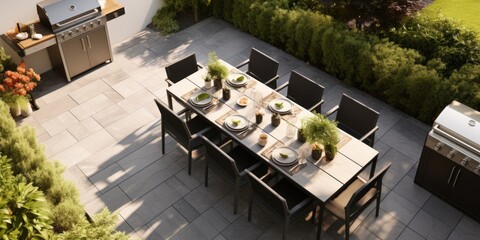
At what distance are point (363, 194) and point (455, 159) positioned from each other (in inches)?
56.2

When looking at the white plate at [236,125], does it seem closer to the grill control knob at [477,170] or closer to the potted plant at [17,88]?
the grill control knob at [477,170]

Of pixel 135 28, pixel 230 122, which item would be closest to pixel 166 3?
pixel 135 28

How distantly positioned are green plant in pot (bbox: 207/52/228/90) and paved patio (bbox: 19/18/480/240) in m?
1.32

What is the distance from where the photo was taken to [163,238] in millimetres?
6738

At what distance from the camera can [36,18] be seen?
9281 millimetres

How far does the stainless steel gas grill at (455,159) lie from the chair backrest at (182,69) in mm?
4052

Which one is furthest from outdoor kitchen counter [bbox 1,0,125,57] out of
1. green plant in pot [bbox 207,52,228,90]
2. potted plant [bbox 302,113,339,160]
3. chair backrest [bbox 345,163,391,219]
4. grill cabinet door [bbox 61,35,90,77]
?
chair backrest [bbox 345,163,391,219]

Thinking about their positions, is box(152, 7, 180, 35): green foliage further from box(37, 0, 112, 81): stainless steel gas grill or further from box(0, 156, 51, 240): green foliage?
box(0, 156, 51, 240): green foliage

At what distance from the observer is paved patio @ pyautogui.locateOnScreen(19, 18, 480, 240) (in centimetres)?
686

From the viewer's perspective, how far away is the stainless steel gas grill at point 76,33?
29.3ft

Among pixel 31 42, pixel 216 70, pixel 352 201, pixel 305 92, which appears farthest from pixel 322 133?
pixel 31 42

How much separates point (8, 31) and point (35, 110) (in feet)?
5.00

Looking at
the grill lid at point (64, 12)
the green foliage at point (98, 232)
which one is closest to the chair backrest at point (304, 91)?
the grill lid at point (64, 12)

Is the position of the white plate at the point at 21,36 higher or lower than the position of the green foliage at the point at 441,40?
higher
